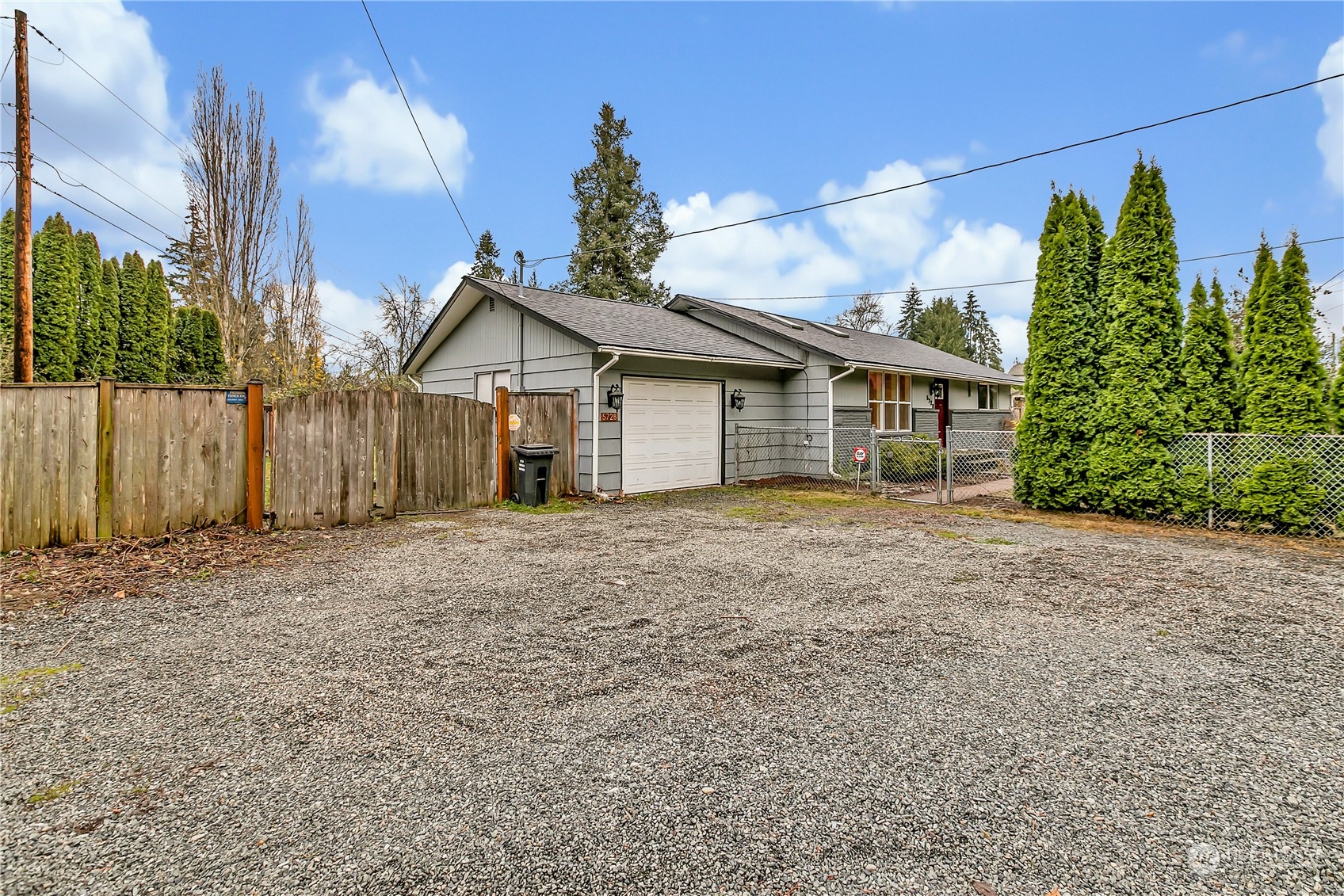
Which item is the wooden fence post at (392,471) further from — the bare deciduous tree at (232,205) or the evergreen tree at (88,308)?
the bare deciduous tree at (232,205)

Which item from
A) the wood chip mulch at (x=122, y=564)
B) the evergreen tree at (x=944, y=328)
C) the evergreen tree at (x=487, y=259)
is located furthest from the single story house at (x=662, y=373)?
the evergreen tree at (x=944, y=328)

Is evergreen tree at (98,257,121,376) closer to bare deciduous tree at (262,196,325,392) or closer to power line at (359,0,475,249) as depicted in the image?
bare deciduous tree at (262,196,325,392)

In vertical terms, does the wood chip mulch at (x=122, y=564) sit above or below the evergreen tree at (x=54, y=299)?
below

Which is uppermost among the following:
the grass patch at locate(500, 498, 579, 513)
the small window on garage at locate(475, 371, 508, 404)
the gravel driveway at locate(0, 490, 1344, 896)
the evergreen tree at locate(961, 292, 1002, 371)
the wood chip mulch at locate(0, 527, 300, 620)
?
the evergreen tree at locate(961, 292, 1002, 371)

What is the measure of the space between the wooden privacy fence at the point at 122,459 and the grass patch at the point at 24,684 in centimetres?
327

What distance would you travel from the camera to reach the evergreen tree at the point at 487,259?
3409 centimetres

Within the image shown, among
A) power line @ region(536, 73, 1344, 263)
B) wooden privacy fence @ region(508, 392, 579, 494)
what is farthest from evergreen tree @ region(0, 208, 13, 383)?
power line @ region(536, 73, 1344, 263)

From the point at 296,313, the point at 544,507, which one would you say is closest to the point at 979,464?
the point at 544,507

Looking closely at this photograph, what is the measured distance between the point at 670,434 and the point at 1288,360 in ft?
28.2

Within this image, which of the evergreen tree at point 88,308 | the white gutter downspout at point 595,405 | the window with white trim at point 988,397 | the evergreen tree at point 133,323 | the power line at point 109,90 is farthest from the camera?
the window with white trim at point 988,397

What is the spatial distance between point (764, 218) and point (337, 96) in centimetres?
863

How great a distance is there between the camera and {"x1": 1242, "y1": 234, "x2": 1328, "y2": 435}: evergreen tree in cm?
691

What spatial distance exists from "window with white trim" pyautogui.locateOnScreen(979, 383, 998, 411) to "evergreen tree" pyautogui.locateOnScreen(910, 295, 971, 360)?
17.7m

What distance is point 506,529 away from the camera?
293 inches
